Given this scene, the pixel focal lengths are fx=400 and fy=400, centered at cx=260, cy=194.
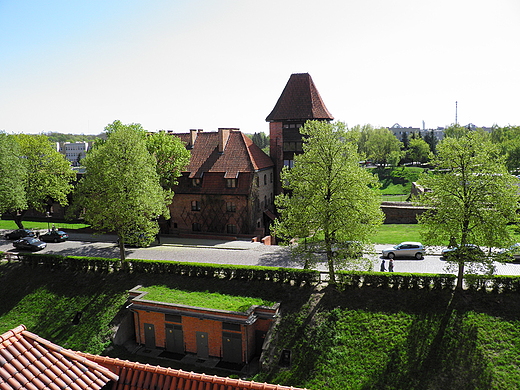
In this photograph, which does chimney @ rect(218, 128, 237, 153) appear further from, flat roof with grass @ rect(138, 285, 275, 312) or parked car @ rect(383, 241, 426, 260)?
parked car @ rect(383, 241, 426, 260)

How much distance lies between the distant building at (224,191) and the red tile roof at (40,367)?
3155 cm

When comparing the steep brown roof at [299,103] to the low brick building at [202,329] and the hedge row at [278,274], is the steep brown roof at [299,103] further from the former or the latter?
the low brick building at [202,329]

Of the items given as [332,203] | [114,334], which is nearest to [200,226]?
[114,334]

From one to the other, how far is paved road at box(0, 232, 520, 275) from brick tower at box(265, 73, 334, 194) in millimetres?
12939

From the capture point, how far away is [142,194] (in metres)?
30.8

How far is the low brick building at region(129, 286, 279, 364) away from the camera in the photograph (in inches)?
901

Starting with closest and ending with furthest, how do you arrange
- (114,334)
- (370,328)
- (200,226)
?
(370,328)
(114,334)
(200,226)

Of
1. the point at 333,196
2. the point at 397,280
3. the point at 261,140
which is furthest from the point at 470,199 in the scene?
the point at 261,140

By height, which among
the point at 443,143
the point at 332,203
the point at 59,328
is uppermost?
the point at 443,143

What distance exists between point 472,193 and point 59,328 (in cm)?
2717

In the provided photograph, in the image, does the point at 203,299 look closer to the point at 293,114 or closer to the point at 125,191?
the point at 125,191

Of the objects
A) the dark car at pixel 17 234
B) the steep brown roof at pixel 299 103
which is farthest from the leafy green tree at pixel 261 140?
the dark car at pixel 17 234

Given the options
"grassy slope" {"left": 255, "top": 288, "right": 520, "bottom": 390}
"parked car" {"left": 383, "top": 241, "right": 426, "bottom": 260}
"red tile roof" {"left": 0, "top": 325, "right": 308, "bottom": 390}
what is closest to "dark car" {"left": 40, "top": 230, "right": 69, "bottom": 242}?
"grassy slope" {"left": 255, "top": 288, "right": 520, "bottom": 390}

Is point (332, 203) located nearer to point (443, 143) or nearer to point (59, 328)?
point (443, 143)
